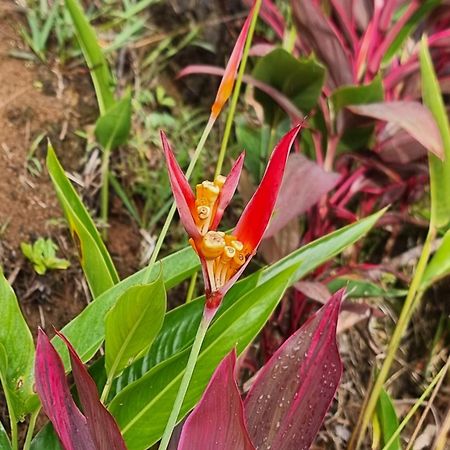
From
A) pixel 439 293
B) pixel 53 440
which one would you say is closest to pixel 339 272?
pixel 439 293

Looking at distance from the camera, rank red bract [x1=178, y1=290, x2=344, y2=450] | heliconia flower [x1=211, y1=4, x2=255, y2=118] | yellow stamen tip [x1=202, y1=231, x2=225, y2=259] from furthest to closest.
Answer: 1. red bract [x1=178, y1=290, x2=344, y2=450]
2. heliconia flower [x1=211, y1=4, x2=255, y2=118]
3. yellow stamen tip [x1=202, y1=231, x2=225, y2=259]

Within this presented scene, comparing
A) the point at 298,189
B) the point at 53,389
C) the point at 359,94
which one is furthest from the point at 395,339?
the point at 53,389

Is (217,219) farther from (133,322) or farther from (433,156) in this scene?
(433,156)

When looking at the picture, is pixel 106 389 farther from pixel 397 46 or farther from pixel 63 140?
pixel 397 46

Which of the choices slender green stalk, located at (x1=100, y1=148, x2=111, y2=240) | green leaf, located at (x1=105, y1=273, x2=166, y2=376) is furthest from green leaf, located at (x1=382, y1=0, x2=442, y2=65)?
green leaf, located at (x1=105, y1=273, x2=166, y2=376)

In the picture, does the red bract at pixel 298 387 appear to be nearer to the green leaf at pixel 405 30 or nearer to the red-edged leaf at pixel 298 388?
the red-edged leaf at pixel 298 388

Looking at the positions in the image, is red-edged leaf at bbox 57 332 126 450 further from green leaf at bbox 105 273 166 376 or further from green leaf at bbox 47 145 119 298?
green leaf at bbox 47 145 119 298
